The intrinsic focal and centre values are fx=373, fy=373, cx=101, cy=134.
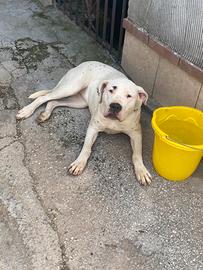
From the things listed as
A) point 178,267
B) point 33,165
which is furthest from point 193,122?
point 33,165

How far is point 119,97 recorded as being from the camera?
9.36 feet

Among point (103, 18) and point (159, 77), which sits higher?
point (159, 77)

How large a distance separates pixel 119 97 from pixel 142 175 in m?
0.67

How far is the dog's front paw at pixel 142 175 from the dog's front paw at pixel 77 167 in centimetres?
44

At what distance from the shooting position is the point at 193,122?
3.02 metres

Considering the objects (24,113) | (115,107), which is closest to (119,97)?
(115,107)

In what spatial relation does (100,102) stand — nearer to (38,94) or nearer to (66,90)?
(66,90)

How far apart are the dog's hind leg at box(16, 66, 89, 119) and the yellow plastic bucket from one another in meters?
0.94

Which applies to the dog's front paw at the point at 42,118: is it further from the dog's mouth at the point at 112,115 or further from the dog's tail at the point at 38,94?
the dog's mouth at the point at 112,115

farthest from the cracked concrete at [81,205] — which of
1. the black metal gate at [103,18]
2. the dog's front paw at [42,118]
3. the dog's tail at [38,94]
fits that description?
the black metal gate at [103,18]

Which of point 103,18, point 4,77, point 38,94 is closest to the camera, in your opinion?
point 38,94

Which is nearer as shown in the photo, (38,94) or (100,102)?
(100,102)

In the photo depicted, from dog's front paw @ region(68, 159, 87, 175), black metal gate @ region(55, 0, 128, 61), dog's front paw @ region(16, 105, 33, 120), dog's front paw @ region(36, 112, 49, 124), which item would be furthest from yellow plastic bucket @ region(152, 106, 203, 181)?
black metal gate @ region(55, 0, 128, 61)

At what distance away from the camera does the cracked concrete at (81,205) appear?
251 centimetres
